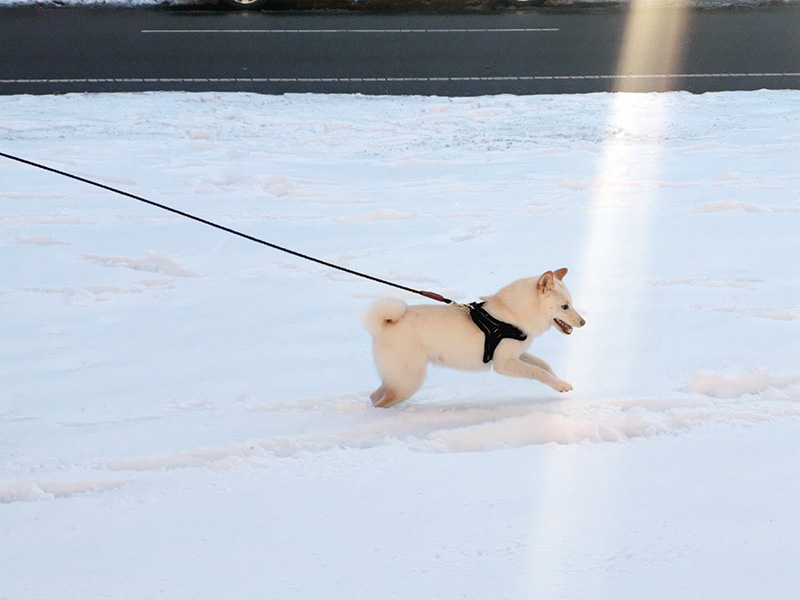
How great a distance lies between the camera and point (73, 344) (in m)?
5.37

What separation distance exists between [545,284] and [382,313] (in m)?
0.78

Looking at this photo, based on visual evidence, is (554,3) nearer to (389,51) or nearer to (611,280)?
(389,51)

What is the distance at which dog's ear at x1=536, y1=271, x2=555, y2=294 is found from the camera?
4.34m

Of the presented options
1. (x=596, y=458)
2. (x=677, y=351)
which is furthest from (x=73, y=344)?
(x=677, y=351)

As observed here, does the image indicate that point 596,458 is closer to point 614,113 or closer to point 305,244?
point 305,244

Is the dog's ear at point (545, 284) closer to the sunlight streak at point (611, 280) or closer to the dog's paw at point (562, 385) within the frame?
the dog's paw at point (562, 385)

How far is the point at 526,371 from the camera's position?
443 cm

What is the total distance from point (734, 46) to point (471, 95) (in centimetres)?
463

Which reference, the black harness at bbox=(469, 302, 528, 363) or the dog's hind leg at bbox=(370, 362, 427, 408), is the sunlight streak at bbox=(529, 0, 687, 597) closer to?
the black harness at bbox=(469, 302, 528, 363)

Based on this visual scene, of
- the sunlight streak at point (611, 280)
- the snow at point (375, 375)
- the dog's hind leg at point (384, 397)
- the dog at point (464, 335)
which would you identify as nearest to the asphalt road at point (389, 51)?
the sunlight streak at point (611, 280)

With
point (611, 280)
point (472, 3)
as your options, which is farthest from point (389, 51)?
point (611, 280)

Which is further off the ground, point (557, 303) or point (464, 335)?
point (557, 303)

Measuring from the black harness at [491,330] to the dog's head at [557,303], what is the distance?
0.19m

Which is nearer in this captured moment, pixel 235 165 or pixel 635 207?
pixel 635 207
